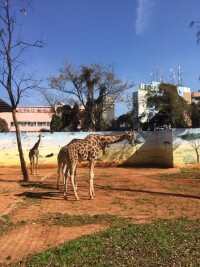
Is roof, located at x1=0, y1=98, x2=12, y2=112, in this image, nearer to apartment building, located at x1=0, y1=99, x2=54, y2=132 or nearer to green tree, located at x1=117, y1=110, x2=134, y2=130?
green tree, located at x1=117, y1=110, x2=134, y2=130

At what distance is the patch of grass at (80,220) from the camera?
889 cm

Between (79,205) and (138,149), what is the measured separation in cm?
1524

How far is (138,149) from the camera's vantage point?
25953 mm

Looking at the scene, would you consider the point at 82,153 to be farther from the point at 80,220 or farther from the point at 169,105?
the point at 169,105

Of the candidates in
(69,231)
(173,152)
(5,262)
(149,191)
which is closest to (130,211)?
(69,231)

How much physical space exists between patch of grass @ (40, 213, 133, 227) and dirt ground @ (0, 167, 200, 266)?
0.25 m

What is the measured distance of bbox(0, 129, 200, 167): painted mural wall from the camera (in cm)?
2389

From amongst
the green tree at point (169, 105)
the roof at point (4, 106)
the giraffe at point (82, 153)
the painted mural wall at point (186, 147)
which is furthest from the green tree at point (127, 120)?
the giraffe at point (82, 153)

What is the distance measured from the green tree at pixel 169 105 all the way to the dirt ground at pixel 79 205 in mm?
15373

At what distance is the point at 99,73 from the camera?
132 ft

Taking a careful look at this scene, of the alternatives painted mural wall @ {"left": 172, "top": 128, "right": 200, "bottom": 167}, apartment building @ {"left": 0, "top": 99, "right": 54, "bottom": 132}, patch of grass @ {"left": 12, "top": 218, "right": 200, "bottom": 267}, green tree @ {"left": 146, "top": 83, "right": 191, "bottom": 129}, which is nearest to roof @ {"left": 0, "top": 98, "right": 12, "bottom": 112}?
patch of grass @ {"left": 12, "top": 218, "right": 200, "bottom": 267}

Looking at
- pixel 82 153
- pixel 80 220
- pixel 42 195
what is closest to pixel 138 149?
pixel 42 195

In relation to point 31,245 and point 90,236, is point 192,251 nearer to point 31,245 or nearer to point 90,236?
point 90,236

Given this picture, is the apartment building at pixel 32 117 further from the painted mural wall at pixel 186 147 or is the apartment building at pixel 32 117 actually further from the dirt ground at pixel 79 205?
the dirt ground at pixel 79 205
